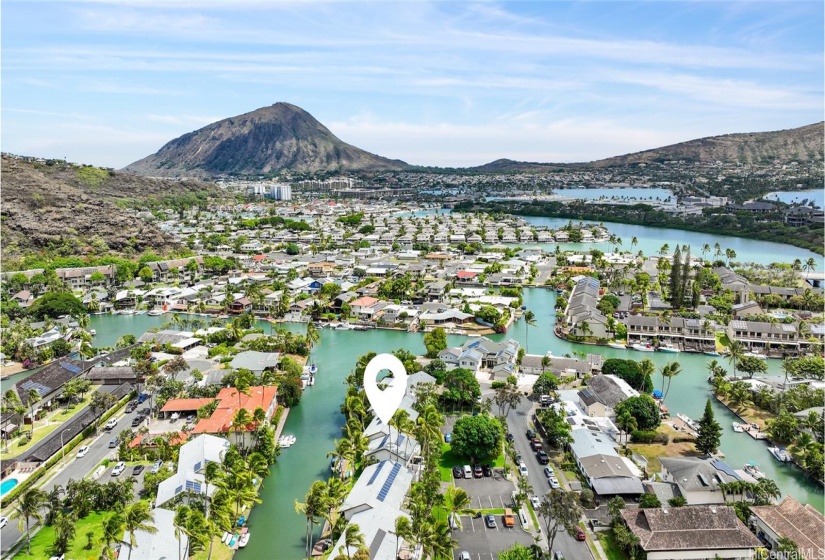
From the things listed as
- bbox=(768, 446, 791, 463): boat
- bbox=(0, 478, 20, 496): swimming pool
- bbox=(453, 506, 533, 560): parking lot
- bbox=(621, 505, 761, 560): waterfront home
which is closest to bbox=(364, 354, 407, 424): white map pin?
bbox=(453, 506, 533, 560): parking lot

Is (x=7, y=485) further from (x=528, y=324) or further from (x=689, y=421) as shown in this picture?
(x=528, y=324)

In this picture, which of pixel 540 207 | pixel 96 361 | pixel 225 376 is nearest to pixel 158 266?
pixel 96 361

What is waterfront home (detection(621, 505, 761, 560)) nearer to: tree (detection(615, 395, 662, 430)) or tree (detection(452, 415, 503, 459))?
tree (detection(452, 415, 503, 459))

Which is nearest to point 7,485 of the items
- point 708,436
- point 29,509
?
point 29,509

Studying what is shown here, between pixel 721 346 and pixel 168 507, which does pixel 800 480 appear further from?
pixel 168 507

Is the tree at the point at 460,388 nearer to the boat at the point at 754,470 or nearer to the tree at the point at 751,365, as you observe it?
the boat at the point at 754,470

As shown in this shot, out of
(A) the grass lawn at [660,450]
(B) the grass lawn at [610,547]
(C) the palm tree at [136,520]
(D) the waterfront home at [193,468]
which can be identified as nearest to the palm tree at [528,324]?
(A) the grass lawn at [660,450]

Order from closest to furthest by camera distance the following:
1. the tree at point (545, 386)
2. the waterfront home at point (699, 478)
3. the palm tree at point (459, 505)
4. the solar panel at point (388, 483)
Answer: the palm tree at point (459, 505), the solar panel at point (388, 483), the waterfront home at point (699, 478), the tree at point (545, 386)
